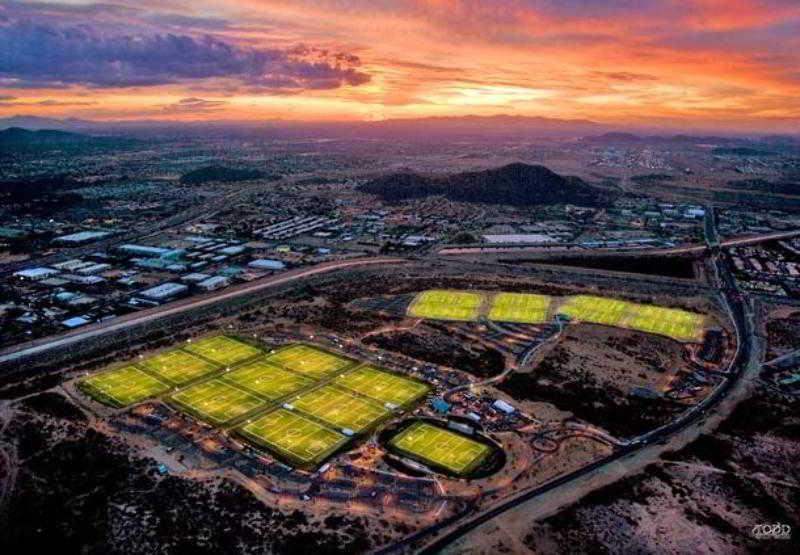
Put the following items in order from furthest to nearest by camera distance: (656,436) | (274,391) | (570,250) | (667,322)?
(570,250)
(667,322)
(274,391)
(656,436)

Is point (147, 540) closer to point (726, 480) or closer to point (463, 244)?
point (726, 480)

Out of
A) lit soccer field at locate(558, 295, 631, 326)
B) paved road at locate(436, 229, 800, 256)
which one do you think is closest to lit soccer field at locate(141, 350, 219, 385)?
lit soccer field at locate(558, 295, 631, 326)

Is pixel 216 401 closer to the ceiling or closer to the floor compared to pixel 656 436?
closer to the floor

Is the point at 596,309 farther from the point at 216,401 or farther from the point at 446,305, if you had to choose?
the point at 216,401

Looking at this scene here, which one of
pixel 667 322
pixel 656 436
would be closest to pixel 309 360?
pixel 656 436

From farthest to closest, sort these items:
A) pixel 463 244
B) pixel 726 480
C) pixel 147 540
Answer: pixel 463 244 → pixel 726 480 → pixel 147 540

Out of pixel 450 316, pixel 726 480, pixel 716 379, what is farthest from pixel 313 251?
pixel 726 480
